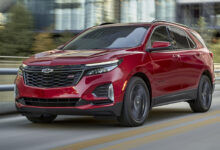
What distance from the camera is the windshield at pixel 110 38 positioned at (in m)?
8.21

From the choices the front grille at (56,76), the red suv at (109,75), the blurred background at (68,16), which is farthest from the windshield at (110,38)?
the blurred background at (68,16)

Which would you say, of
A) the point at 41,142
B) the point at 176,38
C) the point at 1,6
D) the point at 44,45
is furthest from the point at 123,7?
the point at 41,142

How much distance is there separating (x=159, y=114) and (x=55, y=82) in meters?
2.80

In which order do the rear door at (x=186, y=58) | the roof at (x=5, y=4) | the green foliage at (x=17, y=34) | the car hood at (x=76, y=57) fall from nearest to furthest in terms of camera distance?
1. the car hood at (x=76, y=57)
2. the rear door at (x=186, y=58)
3. the green foliage at (x=17, y=34)
4. the roof at (x=5, y=4)

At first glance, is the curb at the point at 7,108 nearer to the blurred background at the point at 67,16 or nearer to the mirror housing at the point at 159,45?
the mirror housing at the point at 159,45

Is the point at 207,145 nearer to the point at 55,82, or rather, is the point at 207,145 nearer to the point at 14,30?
the point at 55,82

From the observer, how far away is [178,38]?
955cm

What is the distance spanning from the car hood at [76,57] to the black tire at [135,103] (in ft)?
1.54

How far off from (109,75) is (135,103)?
2.33 feet

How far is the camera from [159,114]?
9.55 meters

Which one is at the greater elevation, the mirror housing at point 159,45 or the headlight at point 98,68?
the mirror housing at point 159,45

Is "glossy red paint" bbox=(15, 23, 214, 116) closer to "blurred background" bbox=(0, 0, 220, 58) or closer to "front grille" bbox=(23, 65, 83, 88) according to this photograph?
"front grille" bbox=(23, 65, 83, 88)

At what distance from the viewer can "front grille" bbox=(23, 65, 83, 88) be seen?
7.21 m

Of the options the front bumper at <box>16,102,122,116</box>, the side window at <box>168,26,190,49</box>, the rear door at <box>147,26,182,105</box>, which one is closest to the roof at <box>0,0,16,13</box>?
the side window at <box>168,26,190,49</box>
